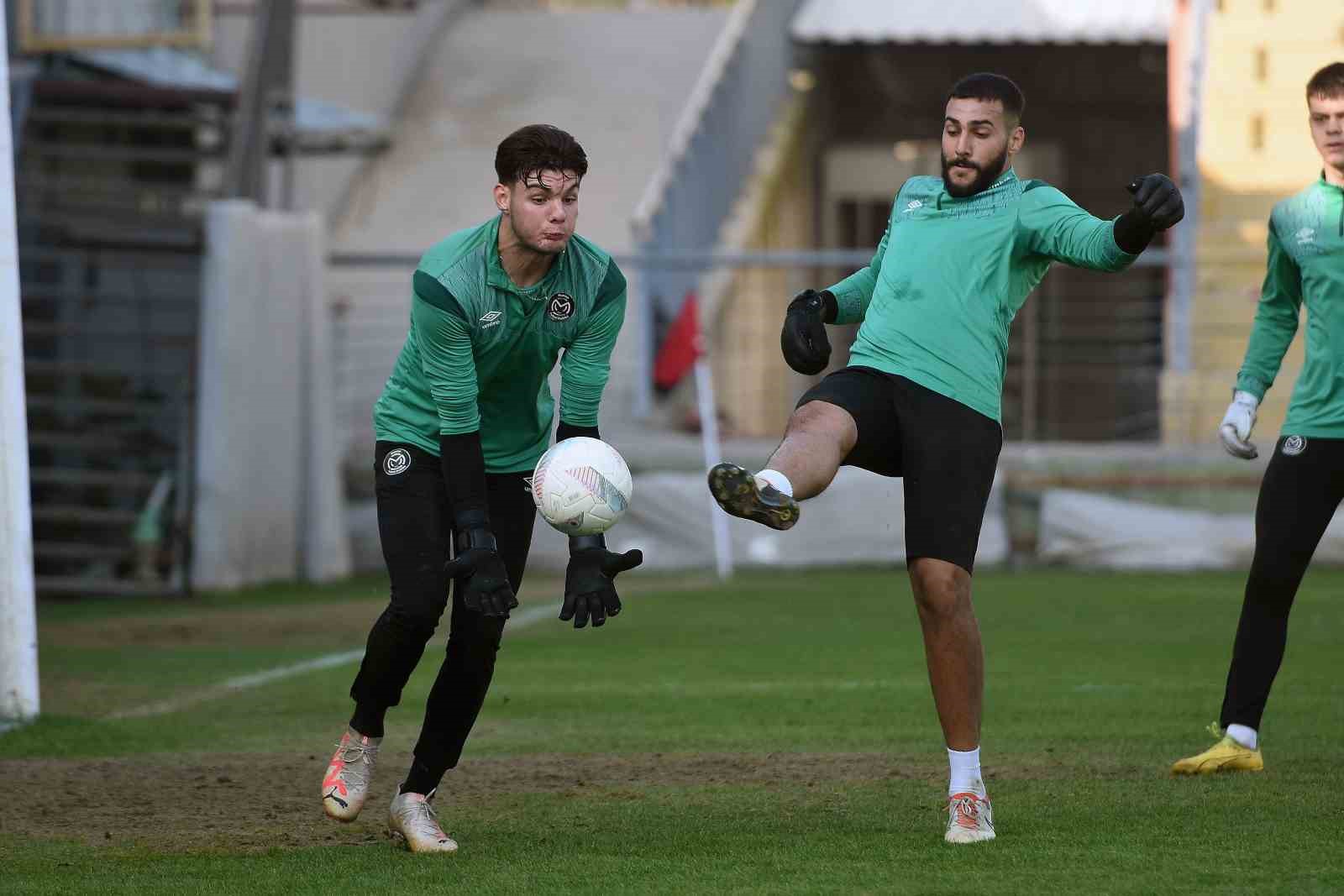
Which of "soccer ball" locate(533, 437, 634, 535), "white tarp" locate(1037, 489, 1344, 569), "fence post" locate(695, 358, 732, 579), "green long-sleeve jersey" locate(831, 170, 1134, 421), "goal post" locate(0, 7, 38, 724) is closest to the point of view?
"soccer ball" locate(533, 437, 634, 535)

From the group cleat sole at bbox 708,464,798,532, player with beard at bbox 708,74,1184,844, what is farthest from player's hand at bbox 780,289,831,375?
cleat sole at bbox 708,464,798,532

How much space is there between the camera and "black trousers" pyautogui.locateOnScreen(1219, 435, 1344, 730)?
7.70m

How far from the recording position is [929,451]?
6.34 meters

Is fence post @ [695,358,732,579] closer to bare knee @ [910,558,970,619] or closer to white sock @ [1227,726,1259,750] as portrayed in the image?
white sock @ [1227,726,1259,750]

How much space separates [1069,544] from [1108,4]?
10910 mm

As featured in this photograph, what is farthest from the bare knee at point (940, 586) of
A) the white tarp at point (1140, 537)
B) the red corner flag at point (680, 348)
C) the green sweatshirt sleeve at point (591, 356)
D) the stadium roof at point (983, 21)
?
the stadium roof at point (983, 21)

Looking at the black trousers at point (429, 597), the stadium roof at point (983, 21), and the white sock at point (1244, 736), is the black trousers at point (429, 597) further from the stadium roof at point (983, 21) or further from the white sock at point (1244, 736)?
the stadium roof at point (983, 21)

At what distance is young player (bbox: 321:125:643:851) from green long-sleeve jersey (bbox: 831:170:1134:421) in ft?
2.85

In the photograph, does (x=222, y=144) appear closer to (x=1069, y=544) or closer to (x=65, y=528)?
(x=65, y=528)

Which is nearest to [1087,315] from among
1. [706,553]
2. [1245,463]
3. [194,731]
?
[1245,463]

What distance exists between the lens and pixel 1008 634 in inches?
524

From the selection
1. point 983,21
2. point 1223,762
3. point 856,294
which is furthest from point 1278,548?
point 983,21

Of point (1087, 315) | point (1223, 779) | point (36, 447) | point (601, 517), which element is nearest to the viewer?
point (601, 517)

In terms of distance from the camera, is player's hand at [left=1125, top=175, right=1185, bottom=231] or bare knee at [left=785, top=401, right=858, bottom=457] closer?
player's hand at [left=1125, top=175, right=1185, bottom=231]
